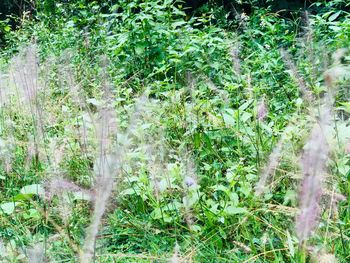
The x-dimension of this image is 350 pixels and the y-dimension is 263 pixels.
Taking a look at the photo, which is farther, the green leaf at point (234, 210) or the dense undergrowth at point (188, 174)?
the green leaf at point (234, 210)

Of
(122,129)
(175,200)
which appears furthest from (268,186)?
(122,129)

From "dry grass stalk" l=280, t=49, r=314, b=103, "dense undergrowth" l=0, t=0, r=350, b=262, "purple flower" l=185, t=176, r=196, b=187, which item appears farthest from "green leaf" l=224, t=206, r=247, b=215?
"dry grass stalk" l=280, t=49, r=314, b=103

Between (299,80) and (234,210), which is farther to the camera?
(299,80)

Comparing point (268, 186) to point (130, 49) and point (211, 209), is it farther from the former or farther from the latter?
point (130, 49)

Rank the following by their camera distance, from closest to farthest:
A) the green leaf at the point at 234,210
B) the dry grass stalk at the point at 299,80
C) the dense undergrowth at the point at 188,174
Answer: the dense undergrowth at the point at 188,174 → the green leaf at the point at 234,210 → the dry grass stalk at the point at 299,80

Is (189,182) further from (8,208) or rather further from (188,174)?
(8,208)

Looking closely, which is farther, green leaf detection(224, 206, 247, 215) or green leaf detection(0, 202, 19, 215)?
green leaf detection(0, 202, 19, 215)

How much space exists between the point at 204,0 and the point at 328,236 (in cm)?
469

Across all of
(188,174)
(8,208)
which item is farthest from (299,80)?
(8,208)

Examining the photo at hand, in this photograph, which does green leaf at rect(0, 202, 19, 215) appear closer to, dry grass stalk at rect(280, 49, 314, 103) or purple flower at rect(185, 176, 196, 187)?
purple flower at rect(185, 176, 196, 187)

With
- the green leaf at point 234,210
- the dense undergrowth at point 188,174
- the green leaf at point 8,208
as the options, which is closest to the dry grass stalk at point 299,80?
the dense undergrowth at point 188,174

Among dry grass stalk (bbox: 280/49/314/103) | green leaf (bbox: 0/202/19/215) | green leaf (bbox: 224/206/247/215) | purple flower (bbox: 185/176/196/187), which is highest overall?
dry grass stalk (bbox: 280/49/314/103)

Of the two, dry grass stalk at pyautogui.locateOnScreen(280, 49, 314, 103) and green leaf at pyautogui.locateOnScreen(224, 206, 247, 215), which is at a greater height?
A: dry grass stalk at pyautogui.locateOnScreen(280, 49, 314, 103)

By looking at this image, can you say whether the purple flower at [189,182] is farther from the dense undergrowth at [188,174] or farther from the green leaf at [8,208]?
the green leaf at [8,208]
